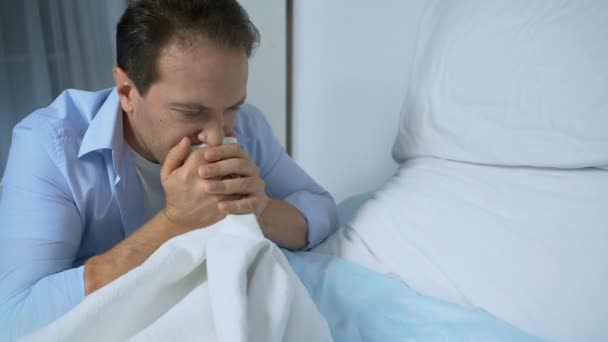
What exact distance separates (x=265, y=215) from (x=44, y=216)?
0.37 metres

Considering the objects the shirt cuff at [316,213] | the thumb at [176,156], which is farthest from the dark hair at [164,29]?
the shirt cuff at [316,213]

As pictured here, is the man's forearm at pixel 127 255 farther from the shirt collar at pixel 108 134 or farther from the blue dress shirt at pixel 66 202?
the shirt collar at pixel 108 134

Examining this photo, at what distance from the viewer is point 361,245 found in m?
0.86

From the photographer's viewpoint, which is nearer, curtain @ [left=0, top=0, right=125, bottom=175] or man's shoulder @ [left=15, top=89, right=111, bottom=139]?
man's shoulder @ [left=15, top=89, right=111, bottom=139]

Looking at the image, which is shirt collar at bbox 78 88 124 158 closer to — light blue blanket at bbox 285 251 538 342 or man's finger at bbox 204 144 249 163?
man's finger at bbox 204 144 249 163

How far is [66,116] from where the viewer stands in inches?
33.7

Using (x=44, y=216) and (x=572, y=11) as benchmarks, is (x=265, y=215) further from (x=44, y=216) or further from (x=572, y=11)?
(x=572, y=11)

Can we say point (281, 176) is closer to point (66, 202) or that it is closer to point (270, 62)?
point (66, 202)

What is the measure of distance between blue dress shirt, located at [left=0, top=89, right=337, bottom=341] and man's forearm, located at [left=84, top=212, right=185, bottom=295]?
0.06ft

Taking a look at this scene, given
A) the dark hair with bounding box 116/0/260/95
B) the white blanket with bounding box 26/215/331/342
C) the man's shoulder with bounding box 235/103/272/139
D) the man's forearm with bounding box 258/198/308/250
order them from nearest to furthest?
the white blanket with bounding box 26/215/331/342
the dark hair with bounding box 116/0/260/95
the man's forearm with bounding box 258/198/308/250
the man's shoulder with bounding box 235/103/272/139

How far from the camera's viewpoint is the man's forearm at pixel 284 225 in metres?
0.89

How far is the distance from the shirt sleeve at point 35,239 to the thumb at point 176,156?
0.17 meters

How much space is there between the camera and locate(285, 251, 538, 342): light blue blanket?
2.10ft

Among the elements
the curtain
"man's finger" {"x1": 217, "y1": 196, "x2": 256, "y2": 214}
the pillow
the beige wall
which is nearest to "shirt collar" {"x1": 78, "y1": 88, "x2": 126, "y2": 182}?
"man's finger" {"x1": 217, "y1": 196, "x2": 256, "y2": 214}
